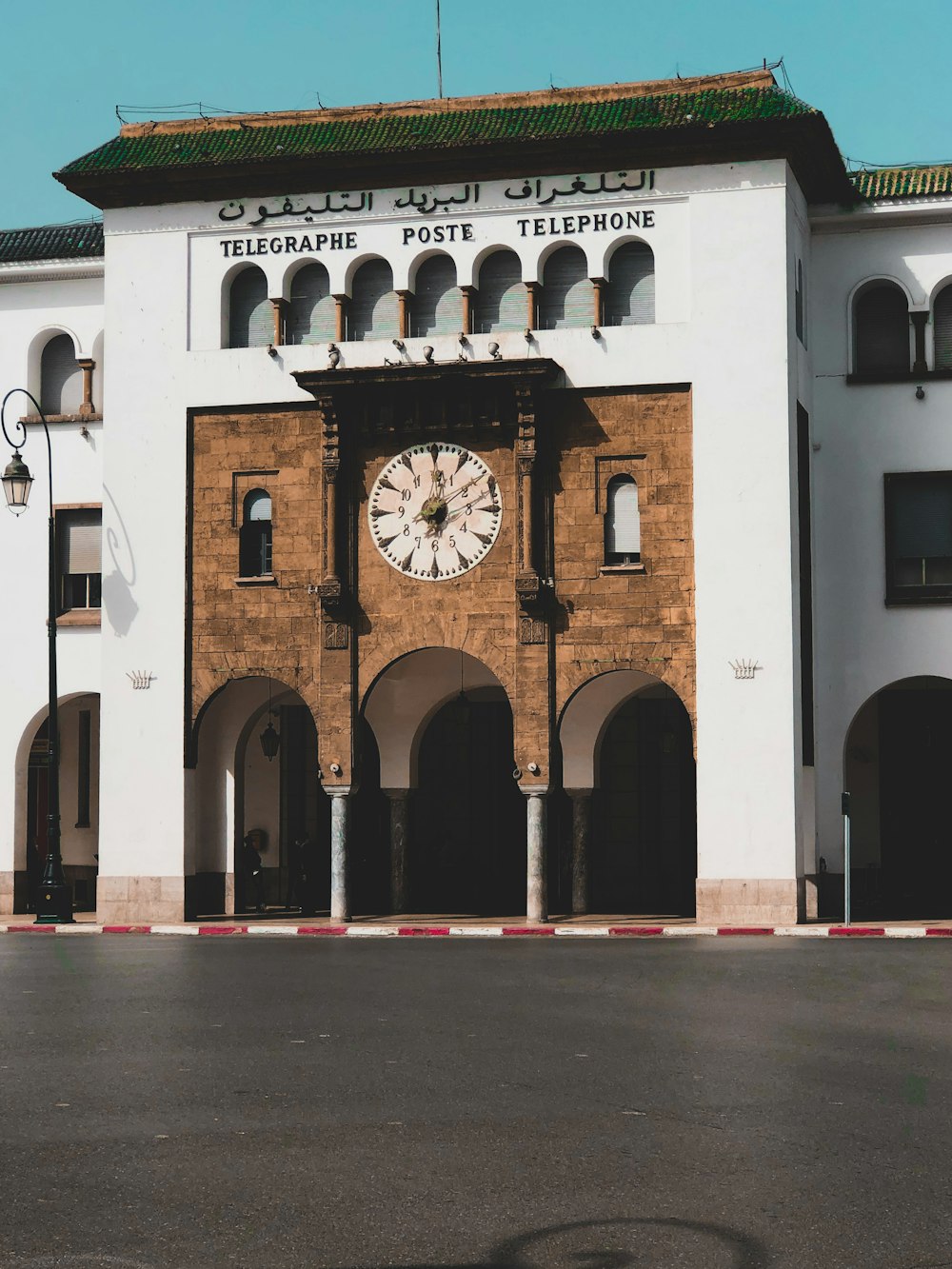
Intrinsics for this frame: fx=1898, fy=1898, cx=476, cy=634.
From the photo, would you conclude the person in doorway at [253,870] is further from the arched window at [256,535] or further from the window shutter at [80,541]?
the window shutter at [80,541]

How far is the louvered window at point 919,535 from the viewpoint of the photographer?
29.2 metres

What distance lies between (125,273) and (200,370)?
2.09 meters

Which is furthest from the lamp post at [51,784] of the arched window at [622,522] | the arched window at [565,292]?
the arched window at [622,522]

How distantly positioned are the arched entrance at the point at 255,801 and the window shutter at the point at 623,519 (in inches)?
242

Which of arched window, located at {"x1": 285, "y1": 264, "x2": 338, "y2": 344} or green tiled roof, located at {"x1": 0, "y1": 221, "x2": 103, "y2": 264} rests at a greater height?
green tiled roof, located at {"x1": 0, "y1": 221, "x2": 103, "y2": 264}

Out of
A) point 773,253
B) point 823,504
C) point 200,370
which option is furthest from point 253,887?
point 773,253

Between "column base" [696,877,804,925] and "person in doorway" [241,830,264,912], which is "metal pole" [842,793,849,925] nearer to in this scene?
"column base" [696,877,804,925]

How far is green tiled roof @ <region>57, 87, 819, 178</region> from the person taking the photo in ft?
92.7

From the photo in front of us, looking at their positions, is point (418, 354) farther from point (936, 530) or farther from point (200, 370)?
point (936, 530)

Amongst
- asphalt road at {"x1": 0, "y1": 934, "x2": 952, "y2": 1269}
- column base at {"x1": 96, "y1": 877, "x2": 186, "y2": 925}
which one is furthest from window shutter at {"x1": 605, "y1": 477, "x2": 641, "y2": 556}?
asphalt road at {"x1": 0, "y1": 934, "x2": 952, "y2": 1269}

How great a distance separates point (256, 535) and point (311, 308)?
3700 millimetres

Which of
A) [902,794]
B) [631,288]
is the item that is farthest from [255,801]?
[631,288]

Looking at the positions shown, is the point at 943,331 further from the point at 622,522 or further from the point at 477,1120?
the point at 477,1120

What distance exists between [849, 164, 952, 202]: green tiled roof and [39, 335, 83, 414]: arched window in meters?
13.3
